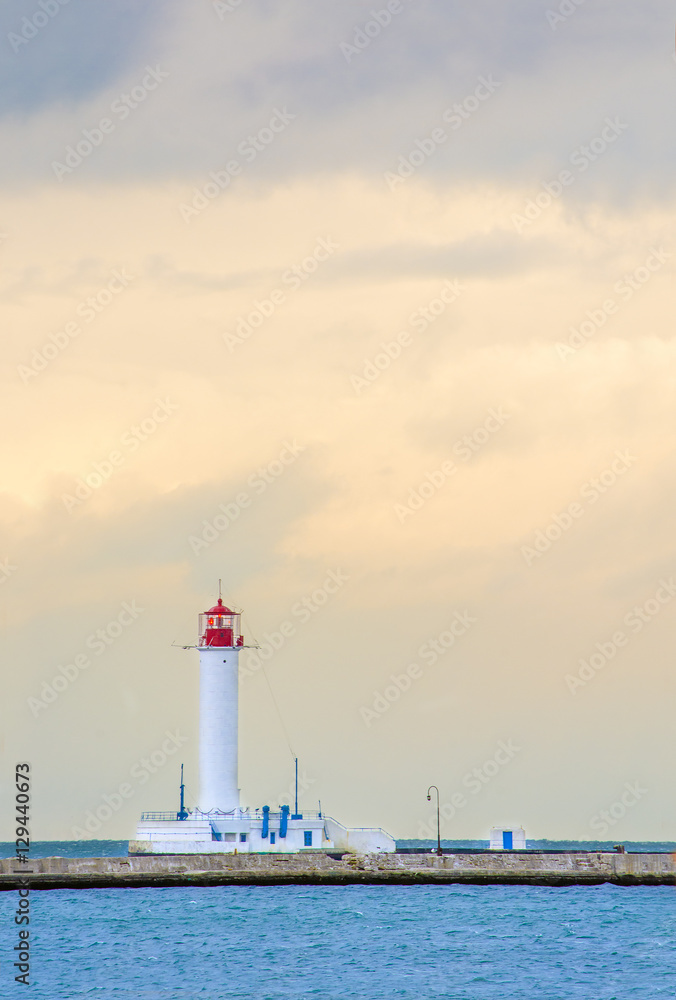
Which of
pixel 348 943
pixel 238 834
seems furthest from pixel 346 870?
pixel 348 943

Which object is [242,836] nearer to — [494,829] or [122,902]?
[122,902]

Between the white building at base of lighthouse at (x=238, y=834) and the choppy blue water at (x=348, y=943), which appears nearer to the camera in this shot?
the choppy blue water at (x=348, y=943)

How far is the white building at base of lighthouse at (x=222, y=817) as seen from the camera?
5712 centimetres

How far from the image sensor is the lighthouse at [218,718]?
57.3 metres

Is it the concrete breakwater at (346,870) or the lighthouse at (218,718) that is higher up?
the lighthouse at (218,718)

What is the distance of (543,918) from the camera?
49.0m

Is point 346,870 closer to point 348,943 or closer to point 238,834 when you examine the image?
point 238,834

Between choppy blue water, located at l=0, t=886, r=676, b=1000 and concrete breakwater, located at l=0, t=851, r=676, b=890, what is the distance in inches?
22.7

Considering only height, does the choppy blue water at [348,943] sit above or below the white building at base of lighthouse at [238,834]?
below

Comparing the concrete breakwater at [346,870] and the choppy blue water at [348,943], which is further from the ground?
the concrete breakwater at [346,870]

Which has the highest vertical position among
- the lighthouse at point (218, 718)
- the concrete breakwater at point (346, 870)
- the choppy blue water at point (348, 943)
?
the lighthouse at point (218, 718)

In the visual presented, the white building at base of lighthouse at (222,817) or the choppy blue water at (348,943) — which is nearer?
the choppy blue water at (348,943)

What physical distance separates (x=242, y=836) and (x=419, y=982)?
21.5 m

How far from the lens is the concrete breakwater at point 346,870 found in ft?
183
